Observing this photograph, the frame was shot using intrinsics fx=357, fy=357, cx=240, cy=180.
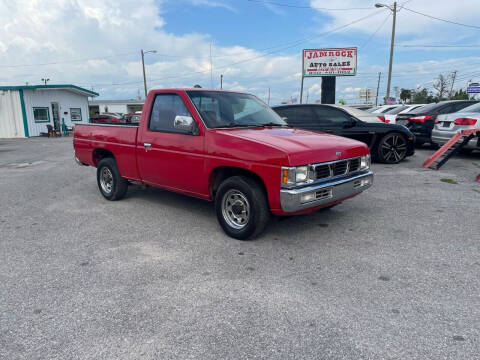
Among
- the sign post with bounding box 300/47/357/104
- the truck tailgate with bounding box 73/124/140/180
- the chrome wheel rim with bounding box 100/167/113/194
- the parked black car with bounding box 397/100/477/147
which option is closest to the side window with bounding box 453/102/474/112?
the parked black car with bounding box 397/100/477/147

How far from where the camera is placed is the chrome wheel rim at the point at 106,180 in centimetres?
631

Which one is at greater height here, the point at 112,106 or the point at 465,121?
the point at 112,106

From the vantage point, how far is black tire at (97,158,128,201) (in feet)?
20.0

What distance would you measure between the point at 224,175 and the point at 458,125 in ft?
24.7

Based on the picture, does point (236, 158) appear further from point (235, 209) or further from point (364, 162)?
point (364, 162)

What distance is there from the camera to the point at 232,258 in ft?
12.5

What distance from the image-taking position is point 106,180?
6430mm

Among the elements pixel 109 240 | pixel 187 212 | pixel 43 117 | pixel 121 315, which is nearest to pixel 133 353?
pixel 121 315

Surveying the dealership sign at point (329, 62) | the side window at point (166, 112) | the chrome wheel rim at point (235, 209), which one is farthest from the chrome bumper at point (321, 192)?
the dealership sign at point (329, 62)

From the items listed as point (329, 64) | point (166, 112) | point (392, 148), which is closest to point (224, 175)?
point (166, 112)

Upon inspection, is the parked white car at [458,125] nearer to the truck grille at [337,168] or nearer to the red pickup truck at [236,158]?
the red pickup truck at [236,158]

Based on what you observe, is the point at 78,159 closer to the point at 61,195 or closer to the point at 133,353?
the point at 61,195

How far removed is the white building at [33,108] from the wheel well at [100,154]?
911 inches

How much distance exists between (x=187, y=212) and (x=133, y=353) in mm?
3257
